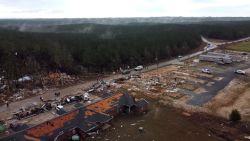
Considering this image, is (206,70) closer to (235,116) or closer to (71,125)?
(235,116)

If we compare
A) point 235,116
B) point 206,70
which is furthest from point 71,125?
point 206,70

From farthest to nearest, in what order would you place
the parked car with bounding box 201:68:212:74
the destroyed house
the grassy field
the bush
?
the grassy field, the parked car with bounding box 201:68:212:74, the bush, the destroyed house

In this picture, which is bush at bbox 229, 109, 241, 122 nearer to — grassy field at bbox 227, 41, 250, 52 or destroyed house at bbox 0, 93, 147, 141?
destroyed house at bbox 0, 93, 147, 141

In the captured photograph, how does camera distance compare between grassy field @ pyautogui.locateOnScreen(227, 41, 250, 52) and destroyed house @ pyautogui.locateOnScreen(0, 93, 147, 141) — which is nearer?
destroyed house @ pyautogui.locateOnScreen(0, 93, 147, 141)

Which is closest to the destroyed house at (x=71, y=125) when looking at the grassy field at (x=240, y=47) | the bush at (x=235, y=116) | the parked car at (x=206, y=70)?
the bush at (x=235, y=116)

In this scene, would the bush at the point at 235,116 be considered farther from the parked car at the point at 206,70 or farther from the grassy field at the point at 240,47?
the grassy field at the point at 240,47

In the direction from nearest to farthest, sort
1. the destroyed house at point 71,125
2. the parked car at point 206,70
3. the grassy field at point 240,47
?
the destroyed house at point 71,125 → the parked car at point 206,70 → the grassy field at point 240,47

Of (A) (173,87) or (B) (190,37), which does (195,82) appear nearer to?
(A) (173,87)

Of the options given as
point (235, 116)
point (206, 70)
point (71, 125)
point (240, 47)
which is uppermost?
point (240, 47)

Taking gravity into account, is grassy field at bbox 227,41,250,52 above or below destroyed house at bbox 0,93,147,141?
above

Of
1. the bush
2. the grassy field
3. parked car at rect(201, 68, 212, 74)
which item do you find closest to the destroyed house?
the bush
